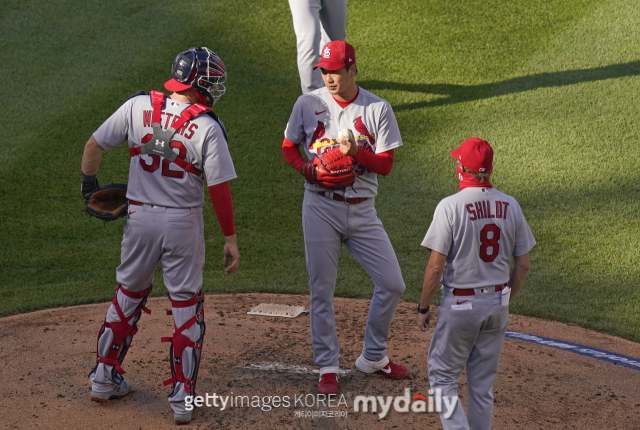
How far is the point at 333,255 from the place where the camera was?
434cm

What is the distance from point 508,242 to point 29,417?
9.41 feet

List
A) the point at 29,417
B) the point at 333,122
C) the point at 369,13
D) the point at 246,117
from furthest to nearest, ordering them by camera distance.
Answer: the point at 369,13
the point at 246,117
the point at 333,122
the point at 29,417

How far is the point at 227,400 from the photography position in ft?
13.8

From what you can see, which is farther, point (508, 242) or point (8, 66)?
point (8, 66)

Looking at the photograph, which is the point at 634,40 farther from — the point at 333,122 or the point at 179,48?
the point at 333,122

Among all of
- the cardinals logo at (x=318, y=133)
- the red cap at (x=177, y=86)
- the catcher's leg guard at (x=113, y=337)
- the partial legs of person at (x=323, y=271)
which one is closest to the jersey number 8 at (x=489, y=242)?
the partial legs of person at (x=323, y=271)

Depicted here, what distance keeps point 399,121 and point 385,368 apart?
5.59 metres

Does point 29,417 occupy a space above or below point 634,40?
below

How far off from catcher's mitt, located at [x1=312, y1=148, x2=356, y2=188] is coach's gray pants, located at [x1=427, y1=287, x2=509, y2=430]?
95 cm

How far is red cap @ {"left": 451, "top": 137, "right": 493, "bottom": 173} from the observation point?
3477 mm

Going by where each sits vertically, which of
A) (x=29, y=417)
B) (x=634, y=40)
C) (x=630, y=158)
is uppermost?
(x=634, y=40)

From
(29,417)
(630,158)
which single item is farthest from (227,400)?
(630,158)

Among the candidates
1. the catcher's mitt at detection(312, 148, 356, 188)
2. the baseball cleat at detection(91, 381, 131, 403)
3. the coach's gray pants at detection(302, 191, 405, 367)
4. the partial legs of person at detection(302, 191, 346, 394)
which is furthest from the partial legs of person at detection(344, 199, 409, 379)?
the baseball cleat at detection(91, 381, 131, 403)

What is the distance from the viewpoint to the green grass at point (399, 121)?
267 inches
